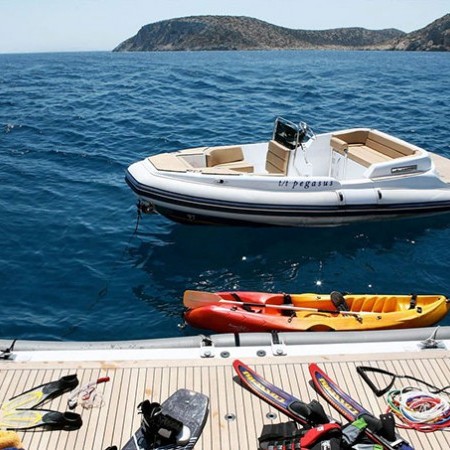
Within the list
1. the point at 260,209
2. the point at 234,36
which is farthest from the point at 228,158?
the point at 234,36

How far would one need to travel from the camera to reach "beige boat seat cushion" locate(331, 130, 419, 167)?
12133 mm

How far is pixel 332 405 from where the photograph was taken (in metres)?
5.43

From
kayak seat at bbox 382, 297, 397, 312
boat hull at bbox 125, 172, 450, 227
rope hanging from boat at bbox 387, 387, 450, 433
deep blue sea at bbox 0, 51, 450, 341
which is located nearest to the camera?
rope hanging from boat at bbox 387, 387, 450, 433

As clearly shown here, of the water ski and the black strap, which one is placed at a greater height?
the water ski

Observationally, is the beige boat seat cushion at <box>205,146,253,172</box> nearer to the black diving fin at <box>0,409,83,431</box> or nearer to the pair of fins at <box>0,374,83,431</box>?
the pair of fins at <box>0,374,83,431</box>

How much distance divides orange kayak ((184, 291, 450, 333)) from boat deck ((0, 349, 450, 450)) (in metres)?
1.45

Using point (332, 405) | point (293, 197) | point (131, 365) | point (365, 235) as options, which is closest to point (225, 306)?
point (131, 365)

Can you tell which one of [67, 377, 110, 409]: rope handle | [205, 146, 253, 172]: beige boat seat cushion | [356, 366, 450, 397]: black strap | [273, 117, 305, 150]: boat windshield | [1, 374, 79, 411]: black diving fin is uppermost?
[273, 117, 305, 150]: boat windshield

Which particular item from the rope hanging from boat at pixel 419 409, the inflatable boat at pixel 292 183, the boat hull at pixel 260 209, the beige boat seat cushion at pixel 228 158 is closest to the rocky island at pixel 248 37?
the inflatable boat at pixel 292 183

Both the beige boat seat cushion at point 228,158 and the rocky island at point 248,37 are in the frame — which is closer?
the beige boat seat cushion at point 228,158

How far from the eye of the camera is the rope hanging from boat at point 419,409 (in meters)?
5.24

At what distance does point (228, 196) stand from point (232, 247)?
111 centimetres

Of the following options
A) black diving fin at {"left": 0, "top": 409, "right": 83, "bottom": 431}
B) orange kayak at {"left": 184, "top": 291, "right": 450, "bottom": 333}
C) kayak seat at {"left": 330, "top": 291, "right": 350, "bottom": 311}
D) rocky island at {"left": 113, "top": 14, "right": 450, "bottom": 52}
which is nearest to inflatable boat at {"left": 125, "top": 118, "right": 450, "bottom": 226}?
orange kayak at {"left": 184, "top": 291, "right": 450, "bottom": 333}

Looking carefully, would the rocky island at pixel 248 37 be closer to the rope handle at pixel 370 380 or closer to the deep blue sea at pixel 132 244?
the deep blue sea at pixel 132 244
